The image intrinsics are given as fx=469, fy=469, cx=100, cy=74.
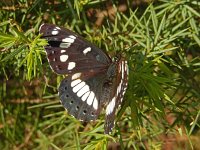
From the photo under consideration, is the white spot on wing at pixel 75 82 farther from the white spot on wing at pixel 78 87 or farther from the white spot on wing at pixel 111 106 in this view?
the white spot on wing at pixel 111 106

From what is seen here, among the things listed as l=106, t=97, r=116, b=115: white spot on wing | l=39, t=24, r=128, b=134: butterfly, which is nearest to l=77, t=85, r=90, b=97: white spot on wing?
l=39, t=24, r=128, b=134: butterfly

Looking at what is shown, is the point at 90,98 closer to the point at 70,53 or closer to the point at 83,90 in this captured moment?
the point at 83,90

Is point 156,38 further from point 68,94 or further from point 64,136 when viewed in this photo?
point 64,136

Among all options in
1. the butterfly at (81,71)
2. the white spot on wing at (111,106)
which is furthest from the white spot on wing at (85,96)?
the white spot on wing at (111,106)

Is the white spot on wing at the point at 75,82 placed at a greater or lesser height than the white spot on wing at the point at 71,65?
lesser

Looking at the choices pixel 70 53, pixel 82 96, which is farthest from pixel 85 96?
pixel 70 53

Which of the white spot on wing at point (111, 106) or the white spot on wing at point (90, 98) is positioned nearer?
the white spot on wing at point (111, 106)

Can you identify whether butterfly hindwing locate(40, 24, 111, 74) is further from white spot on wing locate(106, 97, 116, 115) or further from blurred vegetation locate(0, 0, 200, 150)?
white spot on wing locate(106, 97, 116, 115)
